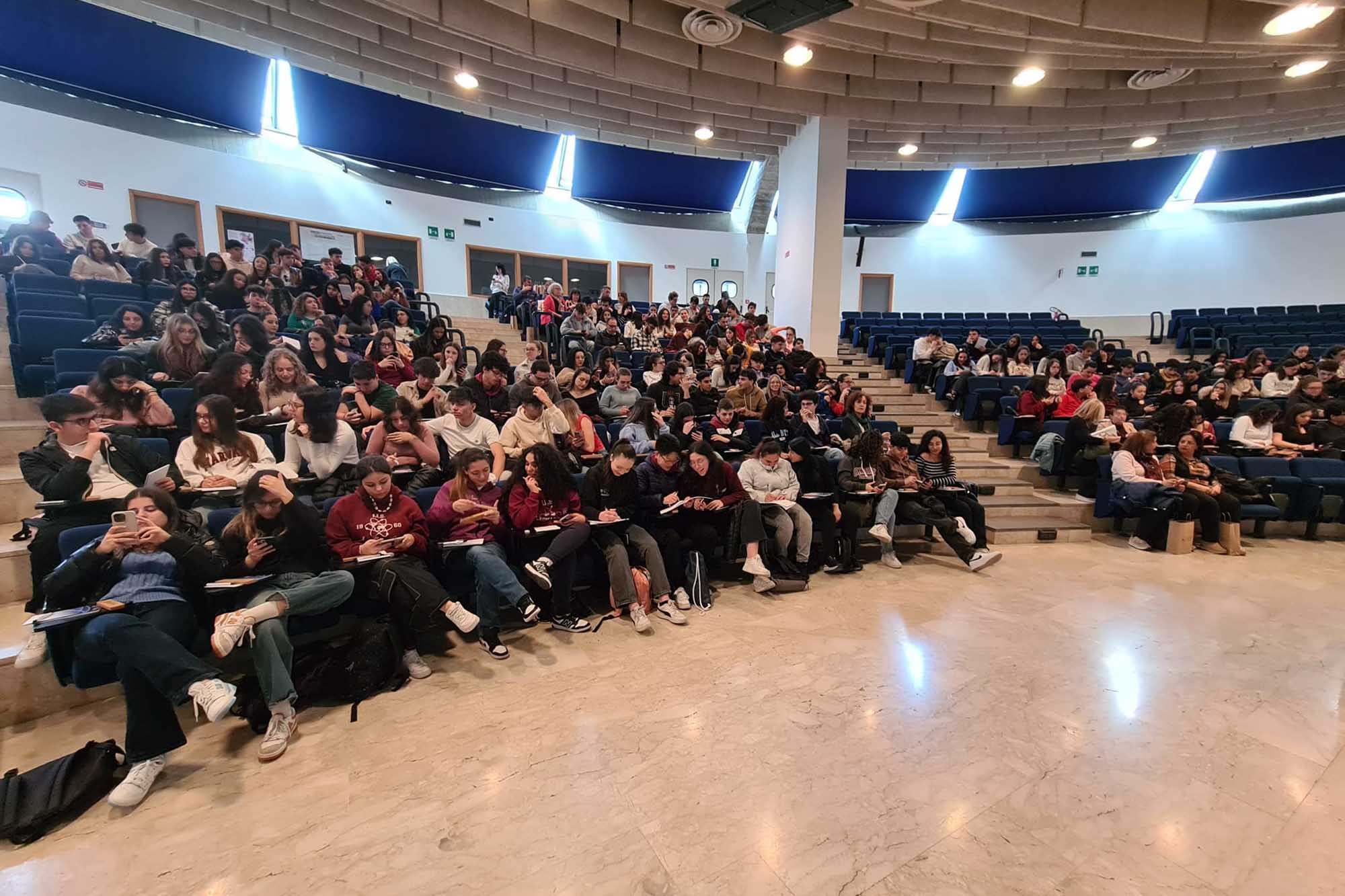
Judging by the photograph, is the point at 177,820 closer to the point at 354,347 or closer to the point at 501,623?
the point at 501,623

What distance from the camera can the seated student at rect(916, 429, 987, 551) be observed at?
4281 millimetres

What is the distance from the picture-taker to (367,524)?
2.71 meters

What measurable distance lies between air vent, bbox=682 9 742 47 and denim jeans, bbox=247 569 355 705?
631 cm

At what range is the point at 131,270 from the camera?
6434 mm

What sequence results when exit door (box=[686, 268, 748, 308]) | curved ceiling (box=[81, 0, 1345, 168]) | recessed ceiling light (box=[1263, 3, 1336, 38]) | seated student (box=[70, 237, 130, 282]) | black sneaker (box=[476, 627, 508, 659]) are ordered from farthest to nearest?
exit door (box=[686, 268, 748, 308]) → curved ceiling (box=[81, 0, 1345, 168]) → seated student (box=[70, 237, 130, 282]) → recessed ceiling light (box=[1263, 3, 1336, 38]) → black sneaker (box=[476, 627, 508, 659])

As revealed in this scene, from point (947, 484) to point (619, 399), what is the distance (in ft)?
9.34

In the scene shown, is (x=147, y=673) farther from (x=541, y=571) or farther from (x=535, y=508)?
(x=535, y=508)

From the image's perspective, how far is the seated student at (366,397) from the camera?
3.85m

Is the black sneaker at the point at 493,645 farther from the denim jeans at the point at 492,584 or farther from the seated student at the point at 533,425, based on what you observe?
the seated student at the point at 533,425

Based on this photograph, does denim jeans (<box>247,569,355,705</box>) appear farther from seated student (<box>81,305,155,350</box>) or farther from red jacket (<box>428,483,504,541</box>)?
seated student (<box>81,305,155,350</box>)

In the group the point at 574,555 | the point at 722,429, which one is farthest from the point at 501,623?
the point at 722,429

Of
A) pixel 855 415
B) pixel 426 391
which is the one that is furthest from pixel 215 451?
pixel 855 415

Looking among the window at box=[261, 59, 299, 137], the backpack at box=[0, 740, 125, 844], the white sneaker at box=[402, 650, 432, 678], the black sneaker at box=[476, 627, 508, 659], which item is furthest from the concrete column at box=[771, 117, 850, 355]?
the window at box=[261, 59, 299, 137]

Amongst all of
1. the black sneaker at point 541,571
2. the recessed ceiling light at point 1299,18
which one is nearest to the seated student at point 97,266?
the black sneaker at point 541,571
